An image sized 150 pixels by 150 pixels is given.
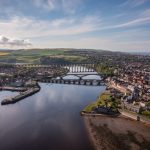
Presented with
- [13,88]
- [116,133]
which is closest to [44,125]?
[116,133]

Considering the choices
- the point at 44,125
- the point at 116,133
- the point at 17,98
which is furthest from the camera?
the point at 17,98

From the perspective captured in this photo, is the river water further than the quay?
No

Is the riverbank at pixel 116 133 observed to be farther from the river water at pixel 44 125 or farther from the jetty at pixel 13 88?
the jetty at pixel 13 88

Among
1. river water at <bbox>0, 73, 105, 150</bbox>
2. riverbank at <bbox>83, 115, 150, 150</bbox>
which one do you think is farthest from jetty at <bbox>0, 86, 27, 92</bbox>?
riverbank at <bbox>83, 115, 150, 150</bbox>

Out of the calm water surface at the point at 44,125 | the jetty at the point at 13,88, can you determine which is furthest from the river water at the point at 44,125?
the jetty at the point at 13,88

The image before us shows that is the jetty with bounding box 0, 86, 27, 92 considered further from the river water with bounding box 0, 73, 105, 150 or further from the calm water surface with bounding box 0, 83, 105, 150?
the river water with bounding box 0, 73, 105, 150

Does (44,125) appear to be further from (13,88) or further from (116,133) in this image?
(13,88)

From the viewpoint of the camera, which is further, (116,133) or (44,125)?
(44,125)
